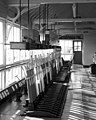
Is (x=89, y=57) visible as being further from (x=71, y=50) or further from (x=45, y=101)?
(x=45, y=101)

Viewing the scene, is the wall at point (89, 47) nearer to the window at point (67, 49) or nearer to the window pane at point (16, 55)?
the window at point (67, 49)

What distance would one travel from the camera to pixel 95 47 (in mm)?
18781

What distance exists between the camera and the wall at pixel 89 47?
18.8 metres

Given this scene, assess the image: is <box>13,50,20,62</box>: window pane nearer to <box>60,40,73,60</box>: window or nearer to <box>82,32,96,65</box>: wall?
<box>82,32,96,65</box>: wall

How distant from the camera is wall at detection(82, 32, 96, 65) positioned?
18.8 meters

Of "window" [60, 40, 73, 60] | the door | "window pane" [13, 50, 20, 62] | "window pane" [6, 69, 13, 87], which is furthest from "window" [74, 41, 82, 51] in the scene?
"window pane" [6, 69, 13, 87]

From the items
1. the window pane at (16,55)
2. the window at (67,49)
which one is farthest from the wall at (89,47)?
the window pane at (16,55)

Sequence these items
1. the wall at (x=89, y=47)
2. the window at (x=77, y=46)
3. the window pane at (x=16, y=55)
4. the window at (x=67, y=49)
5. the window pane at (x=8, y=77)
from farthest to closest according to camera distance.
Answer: the window at (x=67, y=49) < the window at (x=77, y=46) < the wall at (x=89, y=47) < the window pane at (x=16, y=55) < the window pane at (x=8, y=77)

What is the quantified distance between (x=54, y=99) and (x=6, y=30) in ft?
10.6

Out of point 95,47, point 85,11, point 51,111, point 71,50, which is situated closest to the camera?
point 51,111

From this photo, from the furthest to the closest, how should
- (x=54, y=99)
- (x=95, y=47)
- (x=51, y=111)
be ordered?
(x=95, y=47) → (x=54, y=99) → (x=51, y=111)

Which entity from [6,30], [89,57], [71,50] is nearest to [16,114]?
[6,30]

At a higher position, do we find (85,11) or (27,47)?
(85,11)

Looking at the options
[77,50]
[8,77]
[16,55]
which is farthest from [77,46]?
[8,77]
